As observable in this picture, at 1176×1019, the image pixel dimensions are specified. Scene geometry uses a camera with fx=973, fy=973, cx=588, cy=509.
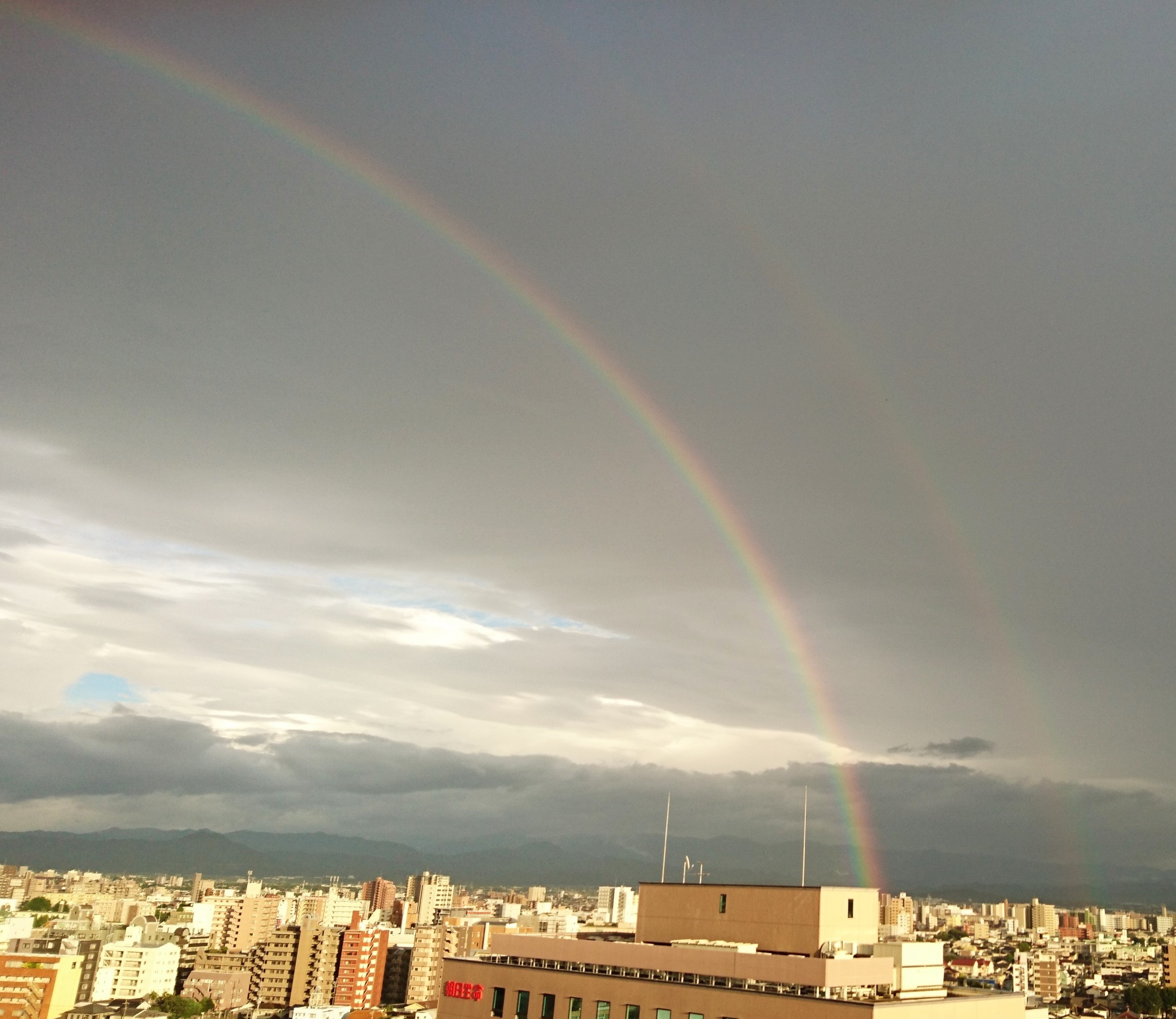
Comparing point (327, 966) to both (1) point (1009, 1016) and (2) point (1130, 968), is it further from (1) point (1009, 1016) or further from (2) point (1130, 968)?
(2) point (1130, 968)

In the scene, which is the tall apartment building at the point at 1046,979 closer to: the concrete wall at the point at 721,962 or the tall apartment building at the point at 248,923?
the tall apartment building at the point at 248,923

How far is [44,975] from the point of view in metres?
109

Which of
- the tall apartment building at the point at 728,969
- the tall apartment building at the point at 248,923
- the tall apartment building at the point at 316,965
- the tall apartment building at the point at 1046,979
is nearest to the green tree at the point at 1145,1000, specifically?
the tall apartment building at the point at 1046,979

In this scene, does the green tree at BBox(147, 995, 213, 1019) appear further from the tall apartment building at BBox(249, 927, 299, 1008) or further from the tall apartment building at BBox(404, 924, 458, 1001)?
the tall apartment building at BBox(404, 924, 458, 1001)

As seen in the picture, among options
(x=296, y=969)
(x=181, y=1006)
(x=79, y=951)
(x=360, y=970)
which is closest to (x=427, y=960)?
(x=360, y=970)

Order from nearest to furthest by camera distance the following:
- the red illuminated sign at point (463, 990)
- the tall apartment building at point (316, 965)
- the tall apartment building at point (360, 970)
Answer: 1. the red illuminated sign at point (463, 990)
2. the tall apartment building at point (316, 965)
3. the tall apartment building at point (360, 970)

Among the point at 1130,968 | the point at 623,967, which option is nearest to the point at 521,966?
the point at 623,967

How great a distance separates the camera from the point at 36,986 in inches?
4259

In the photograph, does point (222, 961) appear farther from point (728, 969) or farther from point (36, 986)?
point (728, 969)

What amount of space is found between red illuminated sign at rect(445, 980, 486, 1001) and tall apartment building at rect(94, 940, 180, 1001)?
118112 millimetres

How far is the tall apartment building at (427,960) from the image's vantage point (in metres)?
144

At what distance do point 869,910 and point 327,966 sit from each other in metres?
120

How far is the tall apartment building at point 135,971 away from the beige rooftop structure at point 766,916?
122934 mm

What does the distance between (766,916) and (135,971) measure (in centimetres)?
13361
